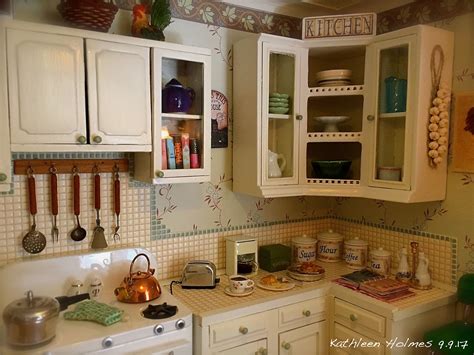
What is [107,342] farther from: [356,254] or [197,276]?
[356,254]

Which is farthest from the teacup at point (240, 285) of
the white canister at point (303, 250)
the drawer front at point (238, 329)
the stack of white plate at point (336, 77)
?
the stack of white plate at point (336, 77)

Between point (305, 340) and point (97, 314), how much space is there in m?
1.07

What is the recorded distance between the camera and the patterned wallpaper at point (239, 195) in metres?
1.96

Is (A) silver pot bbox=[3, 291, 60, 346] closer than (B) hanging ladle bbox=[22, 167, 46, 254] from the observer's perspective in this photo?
Yes

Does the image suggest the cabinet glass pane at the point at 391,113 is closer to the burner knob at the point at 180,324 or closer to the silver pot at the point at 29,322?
the burner knob at the point at 180,324

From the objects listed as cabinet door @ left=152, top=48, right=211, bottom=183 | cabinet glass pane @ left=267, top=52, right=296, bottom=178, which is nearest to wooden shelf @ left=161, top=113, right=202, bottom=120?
cabinet door @ left=152, top=48, right=211, bottom=183

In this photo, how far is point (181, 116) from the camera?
6.14 feet

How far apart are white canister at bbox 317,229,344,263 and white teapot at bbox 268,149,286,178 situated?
605 millimetres

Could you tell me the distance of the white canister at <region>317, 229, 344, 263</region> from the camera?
250 centimetres

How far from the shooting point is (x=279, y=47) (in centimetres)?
211

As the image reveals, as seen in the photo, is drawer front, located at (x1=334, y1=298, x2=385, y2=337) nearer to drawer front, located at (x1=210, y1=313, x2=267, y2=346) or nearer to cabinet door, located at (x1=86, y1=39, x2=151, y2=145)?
drawer front, located at (x1=210, y1=313, x2=267, y2=346)

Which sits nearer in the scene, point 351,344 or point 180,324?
point 180,324

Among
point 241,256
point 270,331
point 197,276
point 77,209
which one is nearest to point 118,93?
point 77,209

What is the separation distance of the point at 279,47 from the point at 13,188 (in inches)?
57.9
